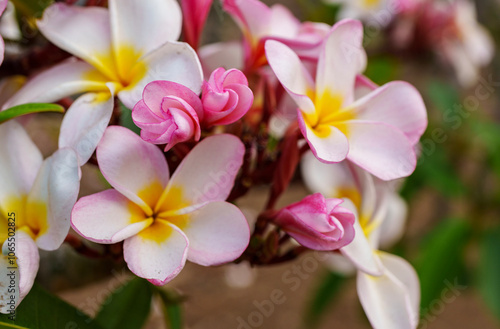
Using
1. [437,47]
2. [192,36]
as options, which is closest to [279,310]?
[437,47]

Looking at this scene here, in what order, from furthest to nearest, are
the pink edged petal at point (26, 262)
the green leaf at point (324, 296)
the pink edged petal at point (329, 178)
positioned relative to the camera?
the green leaf at point (324, 296), the pink edged petal at point (329, 178), the pink edged petal at point (26, 262)

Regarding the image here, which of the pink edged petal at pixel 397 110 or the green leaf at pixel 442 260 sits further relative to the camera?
the green leaf at pixel 442 260

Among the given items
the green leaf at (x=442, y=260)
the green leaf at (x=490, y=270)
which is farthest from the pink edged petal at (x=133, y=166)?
the green leaf at (x=490, y=270)

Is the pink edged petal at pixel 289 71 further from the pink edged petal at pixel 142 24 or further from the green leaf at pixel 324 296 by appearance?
the green leaf at pixel 324 296

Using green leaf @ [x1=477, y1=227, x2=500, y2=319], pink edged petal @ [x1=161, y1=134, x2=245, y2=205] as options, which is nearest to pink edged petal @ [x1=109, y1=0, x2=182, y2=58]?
pink edged petal @ [x1=161, y1=134, x2=245, y2=205]

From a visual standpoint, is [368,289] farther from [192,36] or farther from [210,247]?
[192,36]

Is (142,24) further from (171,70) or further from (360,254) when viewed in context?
(360,254)
